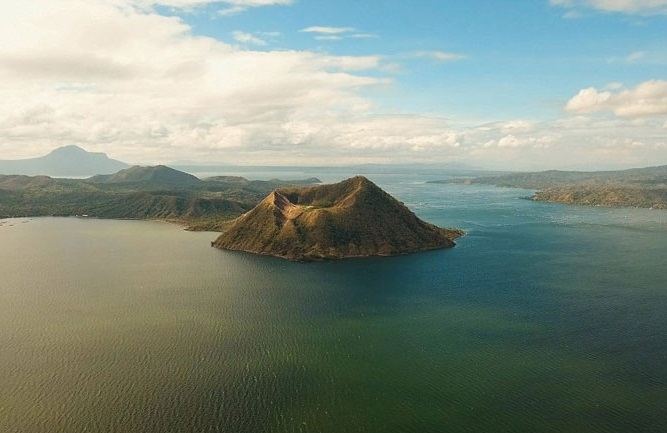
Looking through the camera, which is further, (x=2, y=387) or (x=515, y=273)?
(x=515, y=273)

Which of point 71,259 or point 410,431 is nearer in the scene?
point 410,431

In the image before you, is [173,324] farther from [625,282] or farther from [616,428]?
[625,282]

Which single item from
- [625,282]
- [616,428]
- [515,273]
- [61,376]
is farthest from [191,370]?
[625,282]

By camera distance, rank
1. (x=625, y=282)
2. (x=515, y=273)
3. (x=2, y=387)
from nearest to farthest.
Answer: (x=2, y=387) < (x=625, y=282) < (x=515, y=273)

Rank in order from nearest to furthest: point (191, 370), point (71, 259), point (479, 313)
Answer: point (191, 370) → point (479, 313) → point (71, 259)

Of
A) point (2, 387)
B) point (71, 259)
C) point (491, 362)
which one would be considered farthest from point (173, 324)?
point (71, 259)

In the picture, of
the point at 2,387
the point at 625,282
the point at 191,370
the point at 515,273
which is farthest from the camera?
the point at 515,273

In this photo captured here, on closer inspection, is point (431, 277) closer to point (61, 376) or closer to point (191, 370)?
point (191, 370)
